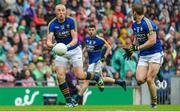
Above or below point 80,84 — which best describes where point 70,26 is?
above

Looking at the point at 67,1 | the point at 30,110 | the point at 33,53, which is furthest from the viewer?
the point at 67,1

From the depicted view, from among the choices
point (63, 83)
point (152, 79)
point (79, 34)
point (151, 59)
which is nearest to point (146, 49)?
point (151, 59)

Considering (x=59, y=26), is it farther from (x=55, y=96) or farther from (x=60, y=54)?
(x=55, y=96)

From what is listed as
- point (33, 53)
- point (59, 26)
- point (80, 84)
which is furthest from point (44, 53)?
point (59, 26)

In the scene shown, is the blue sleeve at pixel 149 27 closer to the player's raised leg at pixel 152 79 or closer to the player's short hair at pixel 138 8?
the player's short hair at pixel 138 8

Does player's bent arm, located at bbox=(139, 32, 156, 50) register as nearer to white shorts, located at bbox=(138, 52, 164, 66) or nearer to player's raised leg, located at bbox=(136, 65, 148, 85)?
white shorts, located at bbox=(138, 52, 164, 66)

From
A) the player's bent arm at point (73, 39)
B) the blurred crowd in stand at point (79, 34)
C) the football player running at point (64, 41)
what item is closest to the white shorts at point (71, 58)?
the football player running at point (64, 41)

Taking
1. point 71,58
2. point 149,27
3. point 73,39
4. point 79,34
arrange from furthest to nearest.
A: point 79,34 → point 71,58 → point 73,39 → point 149,27

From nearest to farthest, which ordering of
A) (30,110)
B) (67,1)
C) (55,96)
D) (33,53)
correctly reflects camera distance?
(30,110) < (55,96) < (33,53) < (67,1)

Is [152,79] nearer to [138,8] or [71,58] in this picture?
[138,8]

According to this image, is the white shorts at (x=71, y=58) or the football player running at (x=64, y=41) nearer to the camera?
the football player running at (x=64, y=41)

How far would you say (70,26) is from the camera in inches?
829

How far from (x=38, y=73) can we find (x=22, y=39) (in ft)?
5.07

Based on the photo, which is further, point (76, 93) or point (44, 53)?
point (44, 53)
